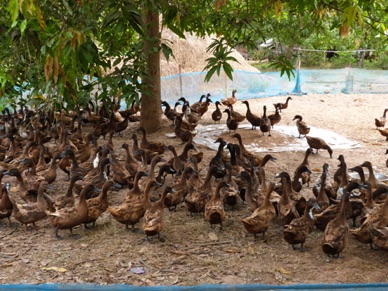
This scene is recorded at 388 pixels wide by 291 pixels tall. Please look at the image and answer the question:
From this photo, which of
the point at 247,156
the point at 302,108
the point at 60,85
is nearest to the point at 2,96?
the point at 60,85

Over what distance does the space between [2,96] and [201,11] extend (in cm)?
354

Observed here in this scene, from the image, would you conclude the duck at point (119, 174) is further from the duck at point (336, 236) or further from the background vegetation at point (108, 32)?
the duck at point (336, 236)

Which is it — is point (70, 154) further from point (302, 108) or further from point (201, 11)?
point (302, 108)

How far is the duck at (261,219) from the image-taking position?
229 inches

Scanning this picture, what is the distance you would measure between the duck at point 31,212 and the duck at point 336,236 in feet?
11.3

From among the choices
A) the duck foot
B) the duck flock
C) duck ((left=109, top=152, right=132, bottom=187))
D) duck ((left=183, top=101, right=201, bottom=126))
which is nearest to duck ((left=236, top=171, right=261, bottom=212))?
the duck flock

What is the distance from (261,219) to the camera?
5.81 metres

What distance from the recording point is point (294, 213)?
6016 millimetres

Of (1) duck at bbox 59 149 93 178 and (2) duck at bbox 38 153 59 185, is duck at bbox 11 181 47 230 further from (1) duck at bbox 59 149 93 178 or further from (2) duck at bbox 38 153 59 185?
(1) duck at bbox 59 149 93 178

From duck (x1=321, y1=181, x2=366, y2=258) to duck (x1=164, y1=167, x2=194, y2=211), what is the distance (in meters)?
2.13

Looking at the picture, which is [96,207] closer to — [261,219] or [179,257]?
[179,257]

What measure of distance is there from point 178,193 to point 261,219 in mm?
1430

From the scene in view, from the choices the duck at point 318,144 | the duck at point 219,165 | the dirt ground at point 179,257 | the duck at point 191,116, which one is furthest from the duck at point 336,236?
the duck at point 191,116

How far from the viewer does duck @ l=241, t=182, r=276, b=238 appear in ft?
19.0
